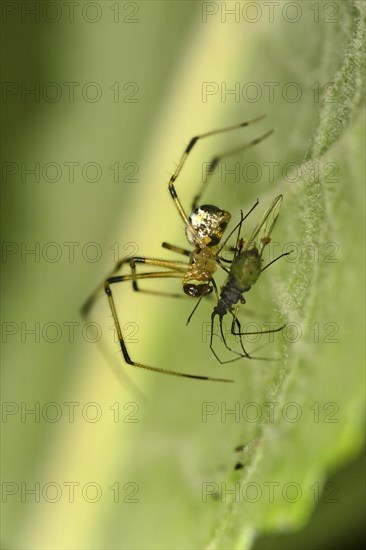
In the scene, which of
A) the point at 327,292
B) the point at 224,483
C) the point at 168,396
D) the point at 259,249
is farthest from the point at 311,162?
the point at 168,396

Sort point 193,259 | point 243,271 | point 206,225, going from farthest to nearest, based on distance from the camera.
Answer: point 193,259 < point 206,225 < point 243,271

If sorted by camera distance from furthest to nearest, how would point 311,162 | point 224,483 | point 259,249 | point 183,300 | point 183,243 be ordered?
1. point 183,243
2. point 183,300
3. point 259,249
4. point 224,483
5. point 311,162

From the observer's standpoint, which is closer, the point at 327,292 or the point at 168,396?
the point at 327,292

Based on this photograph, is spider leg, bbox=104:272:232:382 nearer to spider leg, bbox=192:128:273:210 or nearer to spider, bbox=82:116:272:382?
spider, bbox=82:116:272:382

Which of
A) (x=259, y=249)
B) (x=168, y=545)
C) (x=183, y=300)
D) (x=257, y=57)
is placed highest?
(x=257, y=57)

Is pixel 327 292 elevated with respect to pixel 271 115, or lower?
lower

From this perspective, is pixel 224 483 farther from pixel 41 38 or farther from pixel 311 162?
pixel 41 38

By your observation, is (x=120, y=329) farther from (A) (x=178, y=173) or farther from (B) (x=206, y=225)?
(A) (x=178, y=173)

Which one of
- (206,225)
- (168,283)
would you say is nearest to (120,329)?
(168,283)
